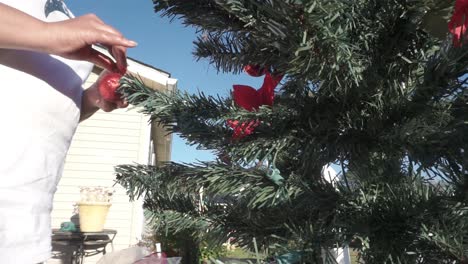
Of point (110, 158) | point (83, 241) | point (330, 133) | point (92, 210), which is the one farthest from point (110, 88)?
point (110, 158)

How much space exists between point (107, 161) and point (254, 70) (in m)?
5.49

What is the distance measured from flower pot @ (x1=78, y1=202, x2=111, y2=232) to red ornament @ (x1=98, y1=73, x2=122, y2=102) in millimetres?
4641

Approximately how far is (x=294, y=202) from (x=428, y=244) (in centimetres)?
23

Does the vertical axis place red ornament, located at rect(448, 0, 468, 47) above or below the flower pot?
above

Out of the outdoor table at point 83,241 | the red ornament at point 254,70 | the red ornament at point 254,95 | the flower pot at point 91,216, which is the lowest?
the outdoor table at point 83,241

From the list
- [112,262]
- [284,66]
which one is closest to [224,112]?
[284,66]

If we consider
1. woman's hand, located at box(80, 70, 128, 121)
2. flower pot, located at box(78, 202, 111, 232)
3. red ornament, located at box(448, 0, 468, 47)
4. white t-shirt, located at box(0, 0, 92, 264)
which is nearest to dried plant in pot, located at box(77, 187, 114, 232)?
flower pot, located at box(78, 202, 111, 232)

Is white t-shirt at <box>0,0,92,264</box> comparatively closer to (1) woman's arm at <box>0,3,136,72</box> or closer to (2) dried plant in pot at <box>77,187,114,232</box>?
(1) woman's arm at <box>0,3,136,72</box>

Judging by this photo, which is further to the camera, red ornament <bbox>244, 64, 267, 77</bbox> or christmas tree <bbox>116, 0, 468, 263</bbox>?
red ornament <bbox>244, 64, 267, 77</bbox>

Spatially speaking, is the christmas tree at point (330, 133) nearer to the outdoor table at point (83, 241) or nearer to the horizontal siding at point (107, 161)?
the outdoor table at point (83, 241)

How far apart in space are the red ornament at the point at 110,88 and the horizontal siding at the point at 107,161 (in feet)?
16.4

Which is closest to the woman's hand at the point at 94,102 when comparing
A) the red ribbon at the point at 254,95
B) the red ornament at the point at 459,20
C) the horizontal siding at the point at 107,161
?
the red ribbon at the point at 254,95

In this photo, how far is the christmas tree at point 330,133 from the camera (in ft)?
1.94

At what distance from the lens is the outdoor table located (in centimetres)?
525
